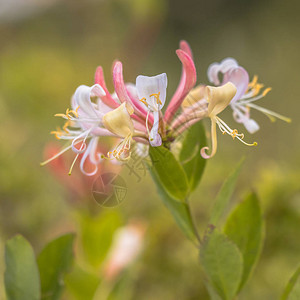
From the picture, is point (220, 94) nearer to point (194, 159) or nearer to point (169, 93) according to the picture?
point (194, 159)

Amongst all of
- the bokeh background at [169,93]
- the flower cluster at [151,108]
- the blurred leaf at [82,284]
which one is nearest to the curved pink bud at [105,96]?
the flower cluster at [151,108]

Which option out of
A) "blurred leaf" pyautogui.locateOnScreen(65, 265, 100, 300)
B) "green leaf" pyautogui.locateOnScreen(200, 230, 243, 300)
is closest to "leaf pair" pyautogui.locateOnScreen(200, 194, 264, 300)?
"green leaf" pyautogui.locateOnScreen(200, 230, 243, 300)

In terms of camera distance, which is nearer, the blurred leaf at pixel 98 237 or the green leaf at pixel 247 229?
the green leaf at pixel 247 229

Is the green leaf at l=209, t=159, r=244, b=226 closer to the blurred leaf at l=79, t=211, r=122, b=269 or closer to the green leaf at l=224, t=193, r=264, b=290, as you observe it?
the green leaf at l=224, t=193, r=264, b=290

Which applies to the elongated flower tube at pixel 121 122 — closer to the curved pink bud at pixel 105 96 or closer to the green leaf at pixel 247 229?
the curved pink bud at pixel 105 96

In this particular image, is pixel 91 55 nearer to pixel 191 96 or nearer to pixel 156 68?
pixel 156 68
